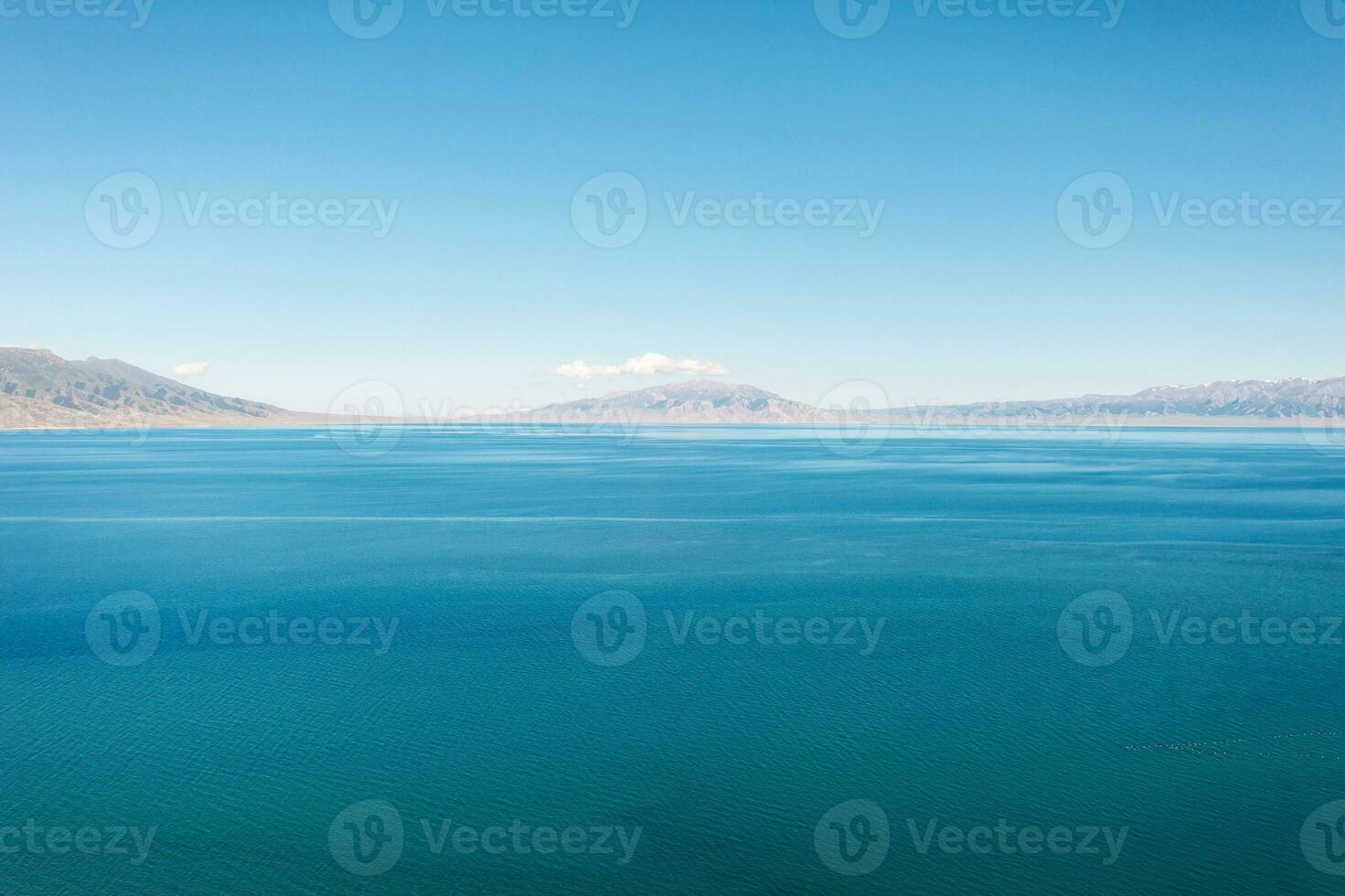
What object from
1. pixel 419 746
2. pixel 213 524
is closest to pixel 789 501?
pixel 213 524

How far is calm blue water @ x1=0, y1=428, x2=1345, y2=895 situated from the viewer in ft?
48.3

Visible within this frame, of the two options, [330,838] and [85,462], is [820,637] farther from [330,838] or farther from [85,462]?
[85,462]

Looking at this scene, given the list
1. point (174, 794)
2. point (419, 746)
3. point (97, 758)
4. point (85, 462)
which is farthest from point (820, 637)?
point (85, 462)

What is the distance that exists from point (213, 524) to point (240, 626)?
27.8 m

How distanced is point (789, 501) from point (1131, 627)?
3771cm

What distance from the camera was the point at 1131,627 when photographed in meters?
28.1

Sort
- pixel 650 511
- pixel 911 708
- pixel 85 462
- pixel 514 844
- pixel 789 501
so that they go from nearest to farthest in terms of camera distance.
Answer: pixel 514 844, pixel 911 708, pixel 650 511, pixel 789 501, pixel 85 462

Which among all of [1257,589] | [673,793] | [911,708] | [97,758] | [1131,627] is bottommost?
[97,758]

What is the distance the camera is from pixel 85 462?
353ft

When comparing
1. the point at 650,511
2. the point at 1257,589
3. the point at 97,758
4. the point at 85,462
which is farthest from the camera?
the point at 85,462

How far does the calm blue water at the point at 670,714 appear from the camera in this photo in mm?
14727

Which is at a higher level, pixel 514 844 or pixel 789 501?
pixel 789 501

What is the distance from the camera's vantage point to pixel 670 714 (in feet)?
68.2

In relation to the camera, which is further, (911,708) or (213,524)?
(213,524)
